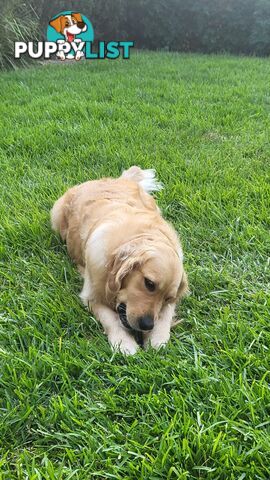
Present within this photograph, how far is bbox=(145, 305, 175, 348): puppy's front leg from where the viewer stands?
249 cm

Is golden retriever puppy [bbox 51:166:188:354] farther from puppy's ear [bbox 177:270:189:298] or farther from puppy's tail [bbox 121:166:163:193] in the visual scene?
puppy's tail [bbox 121:166:163:193]

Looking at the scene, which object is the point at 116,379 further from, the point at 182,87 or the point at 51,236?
the point at 182,87

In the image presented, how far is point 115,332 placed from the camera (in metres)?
2.53

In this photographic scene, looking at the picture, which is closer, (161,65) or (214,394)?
(214,394)

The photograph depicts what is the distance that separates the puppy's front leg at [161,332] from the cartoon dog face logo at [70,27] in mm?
9293

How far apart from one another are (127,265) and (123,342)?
38cm

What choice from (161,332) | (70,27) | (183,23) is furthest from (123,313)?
(183,23)

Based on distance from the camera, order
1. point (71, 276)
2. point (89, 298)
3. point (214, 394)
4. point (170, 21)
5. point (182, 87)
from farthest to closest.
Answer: point (170, 21), point (182, 87), point (71, 276), point (89, 298), point (214, 394)

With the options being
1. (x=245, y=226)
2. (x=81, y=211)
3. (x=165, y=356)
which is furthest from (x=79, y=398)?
(x=245, y=226)

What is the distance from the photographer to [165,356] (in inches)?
93.7

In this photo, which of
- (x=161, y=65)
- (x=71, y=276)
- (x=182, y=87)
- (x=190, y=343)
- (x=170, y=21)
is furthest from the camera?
(x=170, y=21)

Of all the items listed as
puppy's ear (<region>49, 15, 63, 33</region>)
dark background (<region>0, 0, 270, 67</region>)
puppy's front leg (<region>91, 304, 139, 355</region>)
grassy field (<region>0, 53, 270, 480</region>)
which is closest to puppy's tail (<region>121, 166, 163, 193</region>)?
grassy field (<region>0, 53, 270, 480</region>)

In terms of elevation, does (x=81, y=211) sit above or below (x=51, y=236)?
above

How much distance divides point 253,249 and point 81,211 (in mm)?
1152
